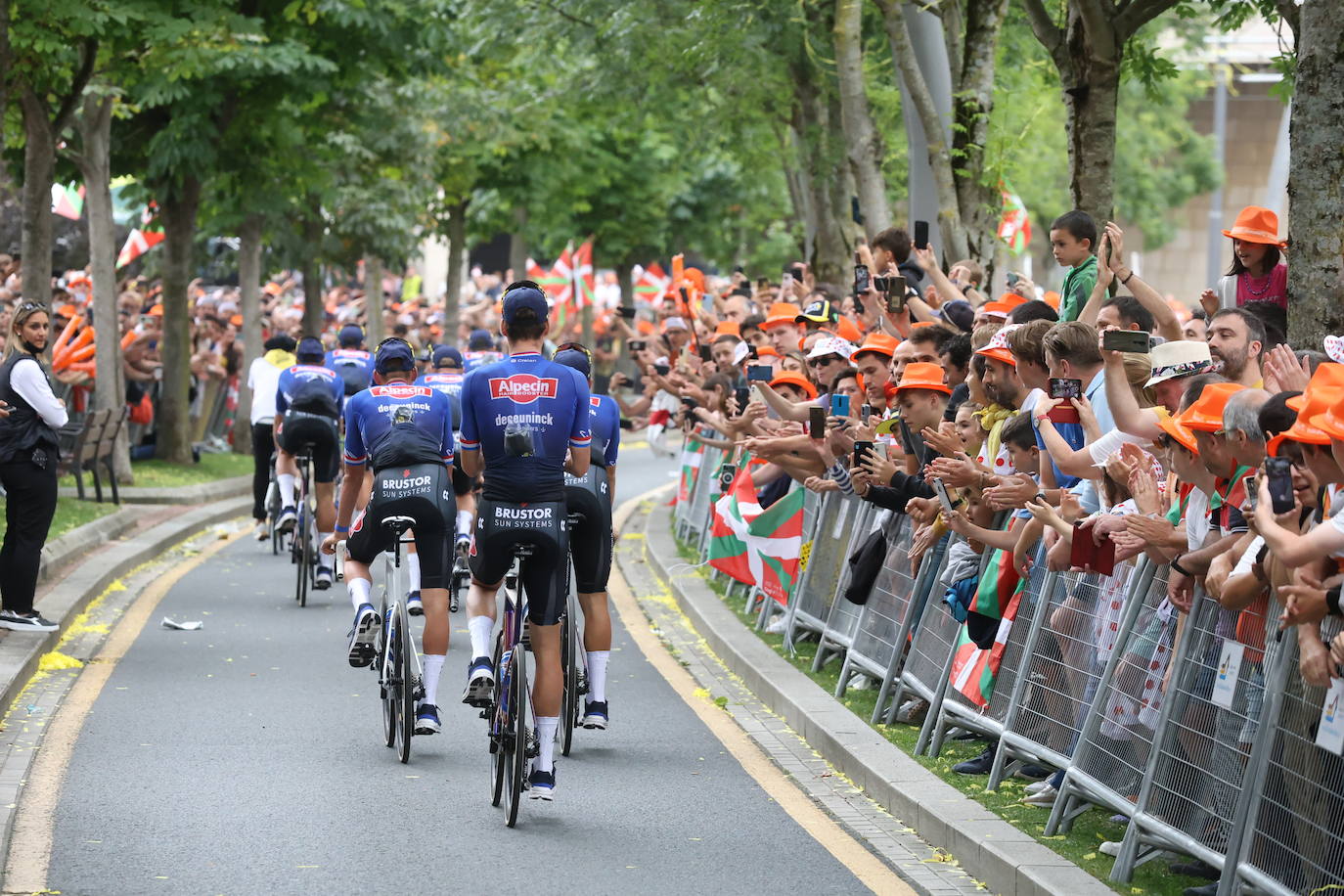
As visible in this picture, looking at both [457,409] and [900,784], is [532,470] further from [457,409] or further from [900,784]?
[457,409]

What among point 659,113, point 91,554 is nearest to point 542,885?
point 91,554

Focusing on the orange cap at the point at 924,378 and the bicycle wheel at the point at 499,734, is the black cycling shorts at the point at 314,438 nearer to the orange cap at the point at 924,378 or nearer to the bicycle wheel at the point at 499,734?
the orange cap at the point at 924,378

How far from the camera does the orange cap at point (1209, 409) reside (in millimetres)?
6652

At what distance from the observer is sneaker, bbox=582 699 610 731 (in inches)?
375

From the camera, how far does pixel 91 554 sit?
55.9ft

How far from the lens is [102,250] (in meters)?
23.3

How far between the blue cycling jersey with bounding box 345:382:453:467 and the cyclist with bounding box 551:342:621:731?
685 mm

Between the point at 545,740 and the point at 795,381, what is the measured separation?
16.2 feet

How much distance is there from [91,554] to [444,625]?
322 inches

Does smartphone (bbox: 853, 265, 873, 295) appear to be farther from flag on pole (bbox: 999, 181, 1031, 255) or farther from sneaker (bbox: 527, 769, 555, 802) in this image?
flag on pole (bbox: 999, 181, 1031, 255)

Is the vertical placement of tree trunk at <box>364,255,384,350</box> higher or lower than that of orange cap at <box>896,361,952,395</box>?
higher

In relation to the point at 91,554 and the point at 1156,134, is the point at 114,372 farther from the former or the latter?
the point at 1156,134

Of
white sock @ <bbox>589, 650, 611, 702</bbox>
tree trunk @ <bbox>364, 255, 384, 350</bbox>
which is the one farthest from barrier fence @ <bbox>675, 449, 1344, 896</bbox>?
tree trunk @ <bbox>364, 255, 384, 350</bbox>

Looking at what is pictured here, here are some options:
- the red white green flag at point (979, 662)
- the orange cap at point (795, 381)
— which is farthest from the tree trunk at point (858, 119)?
the red white green flag at point (979, 662)
